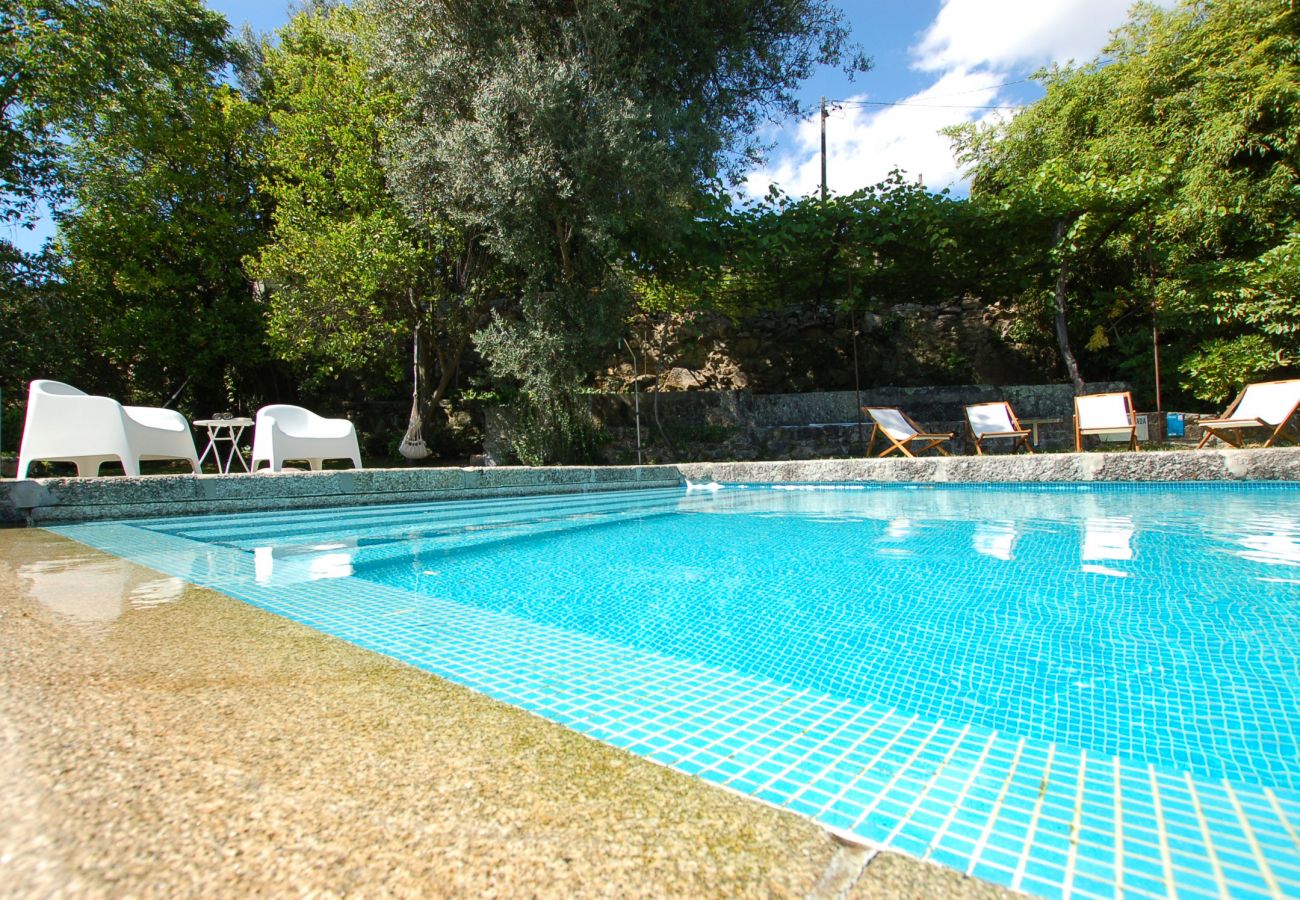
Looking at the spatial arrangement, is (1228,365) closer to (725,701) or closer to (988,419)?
(988,419)

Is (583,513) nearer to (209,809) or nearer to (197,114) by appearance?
(209,809)

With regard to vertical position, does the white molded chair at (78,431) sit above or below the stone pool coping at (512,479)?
above

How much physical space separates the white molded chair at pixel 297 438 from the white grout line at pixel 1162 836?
7.09 metres

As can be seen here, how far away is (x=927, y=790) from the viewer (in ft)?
3.34

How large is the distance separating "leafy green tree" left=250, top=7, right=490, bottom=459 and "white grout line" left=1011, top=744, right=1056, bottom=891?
9982 millimetres

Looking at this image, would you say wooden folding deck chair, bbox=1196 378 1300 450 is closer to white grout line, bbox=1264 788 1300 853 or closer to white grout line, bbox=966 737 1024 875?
white grout line, bbox=1264 788 1300 853

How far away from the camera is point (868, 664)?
5.85ft

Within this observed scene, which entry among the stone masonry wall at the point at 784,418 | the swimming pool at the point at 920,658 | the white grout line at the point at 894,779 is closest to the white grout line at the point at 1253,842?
the swimming pool at the point at 920,658

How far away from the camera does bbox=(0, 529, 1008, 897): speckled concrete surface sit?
70 centimetres

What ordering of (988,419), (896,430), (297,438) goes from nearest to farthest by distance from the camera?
(297,438) → (896,430) → (988,419)

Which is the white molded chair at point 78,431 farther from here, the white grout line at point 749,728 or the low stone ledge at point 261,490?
the white grout line at point 749,728

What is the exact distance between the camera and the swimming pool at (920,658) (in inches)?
36.6

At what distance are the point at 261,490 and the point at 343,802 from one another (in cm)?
552

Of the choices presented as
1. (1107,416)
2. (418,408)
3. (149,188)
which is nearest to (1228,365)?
(1107,416)
